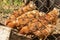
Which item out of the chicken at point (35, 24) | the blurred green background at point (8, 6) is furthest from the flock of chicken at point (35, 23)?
the blurred green background at point (8, 6)

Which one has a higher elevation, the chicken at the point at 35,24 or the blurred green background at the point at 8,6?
the chicken at the point at 35,24

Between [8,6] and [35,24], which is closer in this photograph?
[35,24]

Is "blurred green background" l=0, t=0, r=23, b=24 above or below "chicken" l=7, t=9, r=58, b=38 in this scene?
below

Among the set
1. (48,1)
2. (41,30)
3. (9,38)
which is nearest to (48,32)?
(41,30)

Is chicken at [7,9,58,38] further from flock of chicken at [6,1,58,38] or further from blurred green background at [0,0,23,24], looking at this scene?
blurred green background at [0,0,23,24]

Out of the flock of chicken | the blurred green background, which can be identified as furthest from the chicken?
the blurred green background

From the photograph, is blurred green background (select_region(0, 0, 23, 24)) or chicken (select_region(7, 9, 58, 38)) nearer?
chicken (select_region(7, 9, 58, 38))

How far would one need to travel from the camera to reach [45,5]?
148 inches

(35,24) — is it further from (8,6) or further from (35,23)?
(8,6)

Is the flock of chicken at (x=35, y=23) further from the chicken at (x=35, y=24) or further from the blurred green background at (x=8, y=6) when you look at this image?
the blurred green background at (x=8, y=6)

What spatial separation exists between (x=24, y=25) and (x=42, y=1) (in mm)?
1324

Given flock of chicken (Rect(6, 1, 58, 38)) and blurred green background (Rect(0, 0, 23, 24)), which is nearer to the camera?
flock of chicken (Rect(6, 1, 58, 38))

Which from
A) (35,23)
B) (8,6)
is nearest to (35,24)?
(35,23)

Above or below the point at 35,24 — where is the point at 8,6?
below
